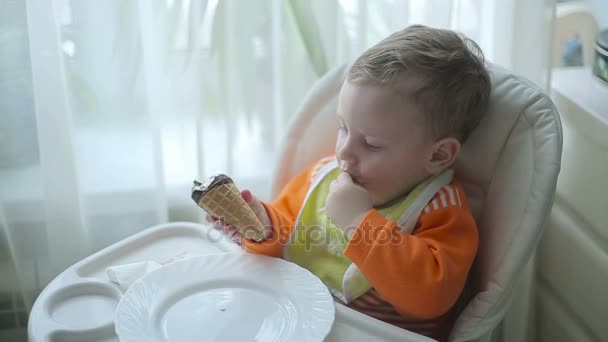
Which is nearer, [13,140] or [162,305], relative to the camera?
[162,305]

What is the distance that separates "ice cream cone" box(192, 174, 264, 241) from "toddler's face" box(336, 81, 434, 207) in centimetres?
19

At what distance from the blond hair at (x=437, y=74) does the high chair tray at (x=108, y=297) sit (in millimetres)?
353

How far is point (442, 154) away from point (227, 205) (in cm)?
38

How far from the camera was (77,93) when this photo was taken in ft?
4.61

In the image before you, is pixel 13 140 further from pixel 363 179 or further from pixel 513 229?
pixel 513 229

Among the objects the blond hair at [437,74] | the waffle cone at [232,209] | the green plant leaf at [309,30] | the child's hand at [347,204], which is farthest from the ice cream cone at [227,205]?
the green plant leaf at [309,30]

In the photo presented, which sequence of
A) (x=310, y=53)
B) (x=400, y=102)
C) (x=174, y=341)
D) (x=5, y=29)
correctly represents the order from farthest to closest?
1. (x=310, y=53)
2. (x=5, y=29)
3. (x=400, y=102)
4. (x=174, y=341)

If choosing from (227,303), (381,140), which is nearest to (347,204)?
(381,140)

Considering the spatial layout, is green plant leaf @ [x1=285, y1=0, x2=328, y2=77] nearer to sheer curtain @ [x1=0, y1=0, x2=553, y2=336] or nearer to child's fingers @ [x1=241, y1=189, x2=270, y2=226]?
sheer curtain @ [x1=0, y1=0, x2=553, y2=336]

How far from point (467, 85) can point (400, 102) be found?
0.12 m

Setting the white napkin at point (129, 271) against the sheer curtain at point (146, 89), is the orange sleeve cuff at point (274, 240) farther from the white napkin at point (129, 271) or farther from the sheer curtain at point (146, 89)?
the sheer curtain at point (146, 89)

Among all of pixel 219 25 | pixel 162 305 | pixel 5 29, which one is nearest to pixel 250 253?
pixel 162 305

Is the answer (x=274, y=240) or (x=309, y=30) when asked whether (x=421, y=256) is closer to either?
(x=274, y=240)

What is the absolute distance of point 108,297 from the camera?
3.64 ft
